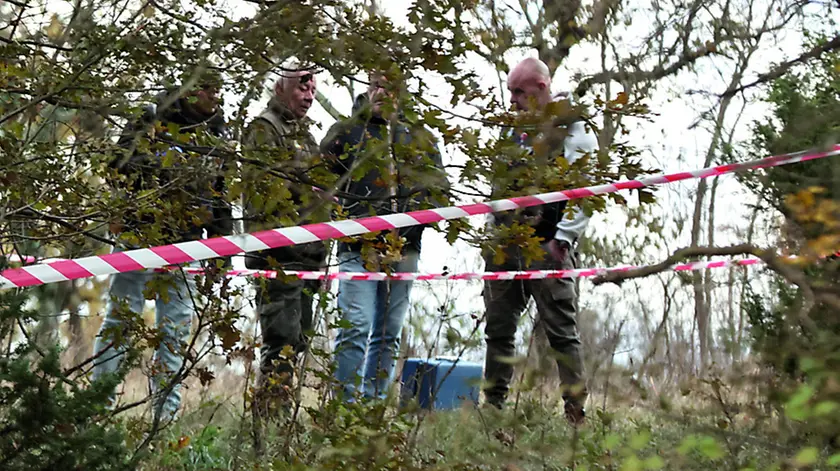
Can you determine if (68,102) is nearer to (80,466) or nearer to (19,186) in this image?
(19,186)

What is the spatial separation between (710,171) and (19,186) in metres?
2.77

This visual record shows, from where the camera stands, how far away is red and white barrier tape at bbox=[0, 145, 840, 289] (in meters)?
2.04

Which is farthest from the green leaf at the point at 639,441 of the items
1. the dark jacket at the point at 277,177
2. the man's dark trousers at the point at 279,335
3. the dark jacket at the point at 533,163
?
the man's dark trousers at the point at 279,335

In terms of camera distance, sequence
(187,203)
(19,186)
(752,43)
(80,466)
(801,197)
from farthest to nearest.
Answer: (752,43), (187,203), (19,186), (80,466), (801,197)

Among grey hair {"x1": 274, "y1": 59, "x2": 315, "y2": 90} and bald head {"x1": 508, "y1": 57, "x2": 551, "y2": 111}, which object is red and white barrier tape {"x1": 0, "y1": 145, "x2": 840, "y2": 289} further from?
bald head {"x1": 508, "y1": 57, "x2": 551, "y2": 111}

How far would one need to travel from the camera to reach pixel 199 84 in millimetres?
2396

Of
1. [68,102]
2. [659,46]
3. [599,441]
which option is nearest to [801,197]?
[599,441]

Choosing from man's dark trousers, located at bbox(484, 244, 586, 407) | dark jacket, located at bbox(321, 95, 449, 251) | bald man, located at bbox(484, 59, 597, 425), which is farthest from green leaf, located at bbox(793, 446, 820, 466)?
man's dark trousers, located at bbox(484, 244, 586, 407)

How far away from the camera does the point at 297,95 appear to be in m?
3.65

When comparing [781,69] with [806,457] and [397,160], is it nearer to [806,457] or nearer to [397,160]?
[397,160]

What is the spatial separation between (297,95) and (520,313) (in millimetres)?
1739

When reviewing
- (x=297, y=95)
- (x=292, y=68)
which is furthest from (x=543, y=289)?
(x=292, y=68)

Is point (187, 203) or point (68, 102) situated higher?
point (68, 102)

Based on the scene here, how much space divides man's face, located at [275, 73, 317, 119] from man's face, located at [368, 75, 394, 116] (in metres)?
0.77
